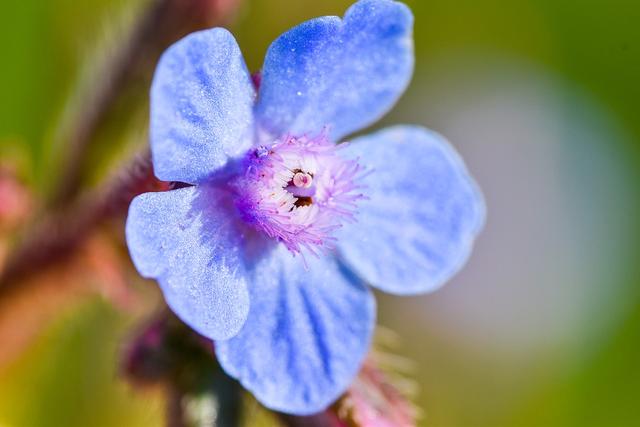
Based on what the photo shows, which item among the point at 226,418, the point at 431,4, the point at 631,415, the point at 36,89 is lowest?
the point at 631,415

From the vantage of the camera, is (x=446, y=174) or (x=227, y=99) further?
(x=446, y=174)

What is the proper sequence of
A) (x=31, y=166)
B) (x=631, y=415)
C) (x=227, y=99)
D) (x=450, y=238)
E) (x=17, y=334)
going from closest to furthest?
(x=227, y=99), (x=450, y=238), (x=17, y=334), (x=31, y=166), (x=631, y=415)

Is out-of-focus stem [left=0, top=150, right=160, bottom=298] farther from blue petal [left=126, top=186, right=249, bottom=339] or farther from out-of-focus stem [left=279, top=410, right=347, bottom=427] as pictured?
out-of-focus stem [left=279, top=410, right=347, bottom=427]

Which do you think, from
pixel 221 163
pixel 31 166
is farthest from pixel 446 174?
pixel 31 166

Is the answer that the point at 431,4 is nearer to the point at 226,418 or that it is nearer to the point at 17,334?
the point at 17,334

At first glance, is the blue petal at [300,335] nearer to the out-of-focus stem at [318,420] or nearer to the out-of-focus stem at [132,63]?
the out-of-focus stem at [318,420]

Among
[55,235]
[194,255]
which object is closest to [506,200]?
[55,235]

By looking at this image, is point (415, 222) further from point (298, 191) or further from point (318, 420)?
point (318, 420)
